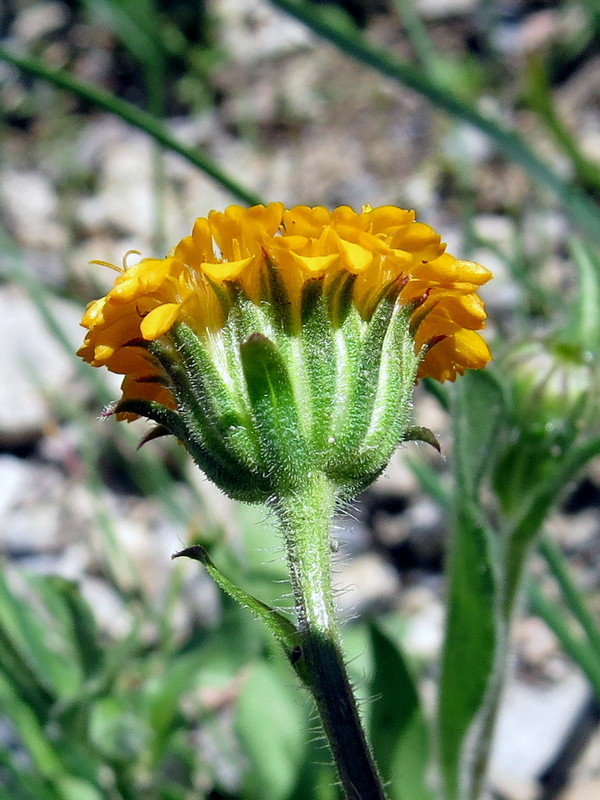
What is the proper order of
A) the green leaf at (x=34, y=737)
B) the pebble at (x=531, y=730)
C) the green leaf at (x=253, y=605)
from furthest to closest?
the pebble at (x=531, y=730), the green leaf at (x=34, y=737), the green leaf at (x=253, y=605)

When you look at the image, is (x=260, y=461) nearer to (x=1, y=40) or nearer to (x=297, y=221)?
(x=297, y=221)

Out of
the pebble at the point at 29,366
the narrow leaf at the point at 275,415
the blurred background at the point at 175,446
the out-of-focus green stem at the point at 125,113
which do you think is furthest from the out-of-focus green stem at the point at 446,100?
the pebble at the point at 29,366

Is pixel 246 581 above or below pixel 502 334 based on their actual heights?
below

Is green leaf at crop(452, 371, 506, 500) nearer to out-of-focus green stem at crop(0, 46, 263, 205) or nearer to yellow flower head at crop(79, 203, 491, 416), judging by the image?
yellow flower head at crop(79, 203, 491, 416)

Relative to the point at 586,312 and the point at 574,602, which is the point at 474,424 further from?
the point at 586,312

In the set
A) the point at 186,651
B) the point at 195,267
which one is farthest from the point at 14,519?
the point at 195,267

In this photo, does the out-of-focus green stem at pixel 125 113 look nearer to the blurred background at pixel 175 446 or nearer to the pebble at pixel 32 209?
the blurred background at pixel 175 446

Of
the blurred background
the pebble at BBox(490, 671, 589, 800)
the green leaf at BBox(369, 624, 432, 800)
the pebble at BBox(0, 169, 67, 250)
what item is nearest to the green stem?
the blurred background
